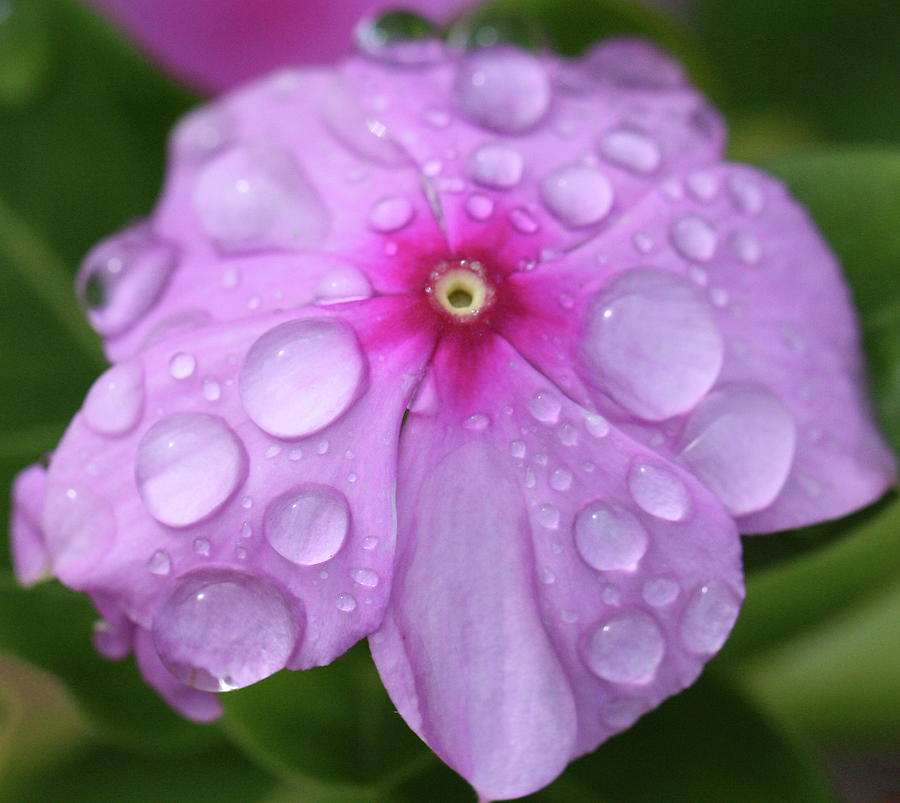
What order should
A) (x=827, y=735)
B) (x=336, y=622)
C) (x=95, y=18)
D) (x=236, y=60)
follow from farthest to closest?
(x=236, y=60)
(x=827, y=735)
(x=95, y=18)
(x=336, y=622)

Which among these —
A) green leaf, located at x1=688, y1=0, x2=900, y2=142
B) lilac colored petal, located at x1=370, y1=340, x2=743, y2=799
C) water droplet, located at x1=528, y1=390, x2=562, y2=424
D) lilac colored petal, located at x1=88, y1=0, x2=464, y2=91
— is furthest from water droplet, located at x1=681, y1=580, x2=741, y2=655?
lilac colored petal, located at x1=88, y1=0, x2=464, y2=91

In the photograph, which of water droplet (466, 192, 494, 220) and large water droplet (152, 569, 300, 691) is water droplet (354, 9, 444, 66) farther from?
large water droplet (152, 569, 300, 691)

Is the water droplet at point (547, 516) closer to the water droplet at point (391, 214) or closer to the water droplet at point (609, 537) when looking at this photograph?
the water droplet at point (609, 537)

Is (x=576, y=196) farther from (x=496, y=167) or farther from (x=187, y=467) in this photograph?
(x=187, y=467)

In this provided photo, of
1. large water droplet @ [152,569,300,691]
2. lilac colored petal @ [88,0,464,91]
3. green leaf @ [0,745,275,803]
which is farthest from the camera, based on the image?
lilac colored petal @ [88,0,464,91]

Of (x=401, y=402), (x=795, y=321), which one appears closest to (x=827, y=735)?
(x=795, y=321)

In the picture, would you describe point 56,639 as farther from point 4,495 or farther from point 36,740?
point 36,740
